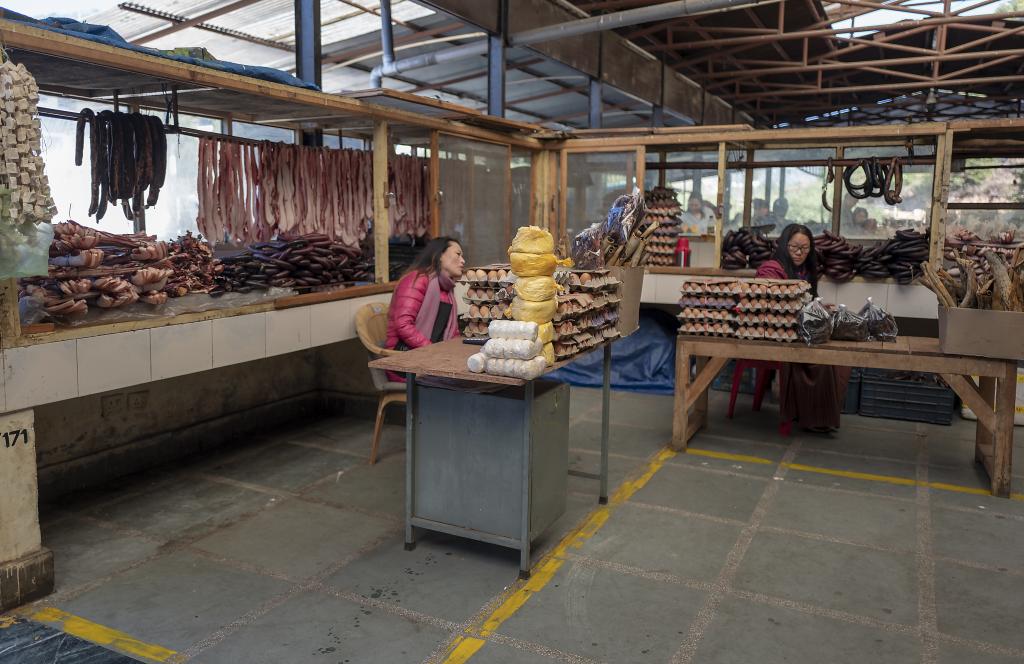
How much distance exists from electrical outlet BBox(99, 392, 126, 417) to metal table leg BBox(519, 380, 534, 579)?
10.9ft

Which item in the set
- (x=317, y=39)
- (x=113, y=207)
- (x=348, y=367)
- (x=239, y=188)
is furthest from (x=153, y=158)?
(x=348, y=367)

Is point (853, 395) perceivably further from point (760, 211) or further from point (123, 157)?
point (760, 211)

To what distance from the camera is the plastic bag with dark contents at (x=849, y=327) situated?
583cm

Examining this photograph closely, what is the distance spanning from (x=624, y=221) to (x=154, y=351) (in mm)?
3113

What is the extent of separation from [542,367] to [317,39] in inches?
178

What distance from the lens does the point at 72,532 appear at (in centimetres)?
459

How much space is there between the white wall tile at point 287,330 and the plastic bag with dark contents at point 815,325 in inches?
149

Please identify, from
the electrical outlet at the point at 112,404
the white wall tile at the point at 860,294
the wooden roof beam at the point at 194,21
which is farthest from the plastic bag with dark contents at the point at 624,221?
the wooden roof beam at the point at 194,21

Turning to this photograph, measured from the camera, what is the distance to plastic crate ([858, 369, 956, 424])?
7254mm

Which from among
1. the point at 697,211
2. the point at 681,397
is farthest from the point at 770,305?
the point at 697,211

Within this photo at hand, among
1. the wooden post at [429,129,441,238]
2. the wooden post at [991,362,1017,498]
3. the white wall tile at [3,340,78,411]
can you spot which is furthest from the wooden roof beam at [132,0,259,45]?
the wooden post at [991,362,1017,498]

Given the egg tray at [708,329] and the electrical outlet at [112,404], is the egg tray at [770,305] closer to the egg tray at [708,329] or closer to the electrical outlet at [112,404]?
the egg tray at [708,329]

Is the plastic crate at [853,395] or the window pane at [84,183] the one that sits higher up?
the window pane at [84,183]

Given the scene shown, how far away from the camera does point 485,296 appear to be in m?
4.63
